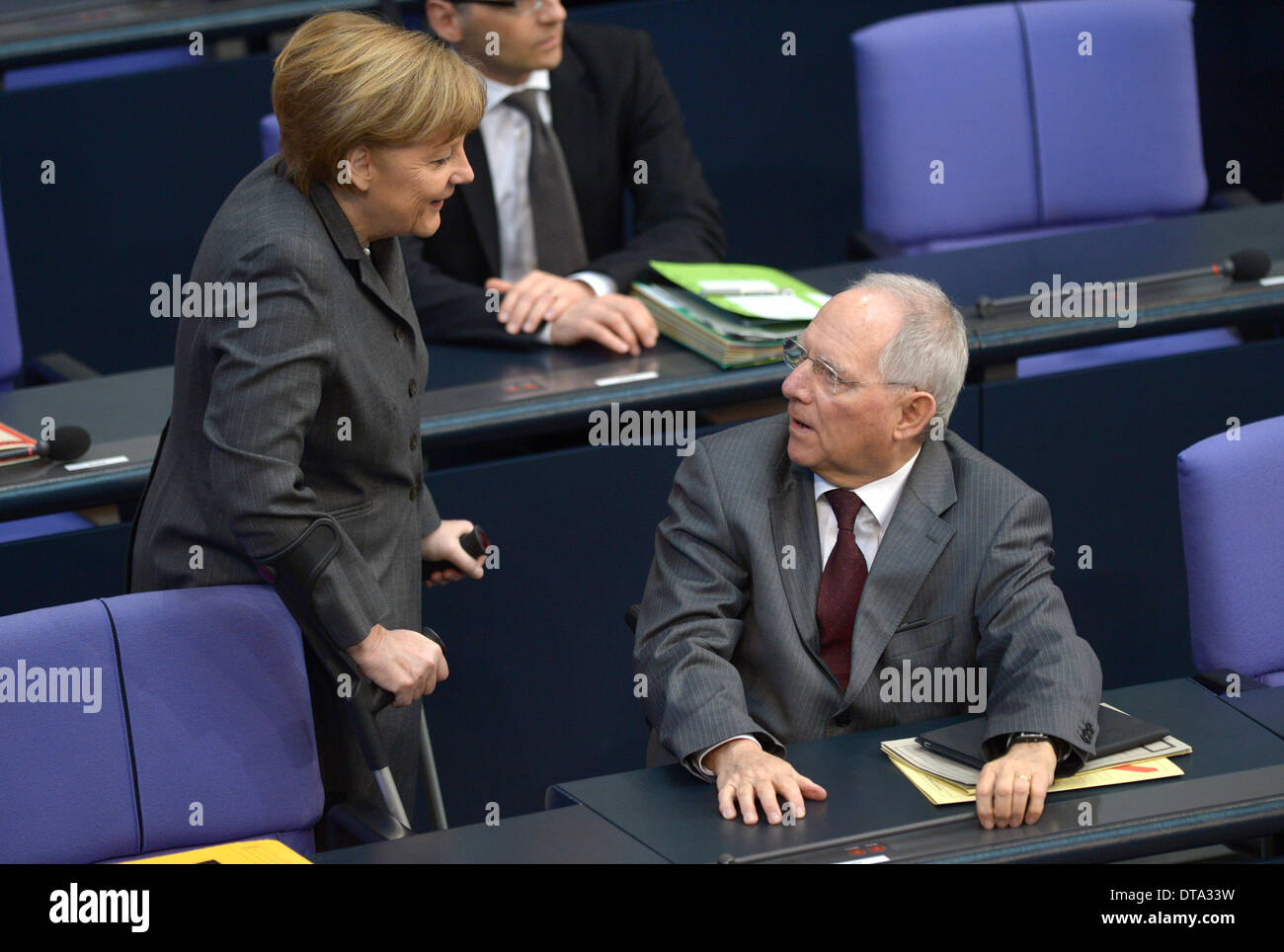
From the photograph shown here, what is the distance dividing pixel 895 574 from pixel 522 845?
26.1 inches

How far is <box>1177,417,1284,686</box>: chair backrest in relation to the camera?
2.63 metres

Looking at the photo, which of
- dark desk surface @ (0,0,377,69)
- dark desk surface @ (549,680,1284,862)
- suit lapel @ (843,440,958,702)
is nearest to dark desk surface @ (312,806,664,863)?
dark desk surface @ (549,680,1284,862)

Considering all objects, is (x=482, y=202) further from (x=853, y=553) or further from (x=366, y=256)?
(x=853, y=553)

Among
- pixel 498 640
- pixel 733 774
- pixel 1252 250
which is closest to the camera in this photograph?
pixel 733 774

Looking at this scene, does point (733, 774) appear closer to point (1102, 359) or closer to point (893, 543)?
point (893, 543)

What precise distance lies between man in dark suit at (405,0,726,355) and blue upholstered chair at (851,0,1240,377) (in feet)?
1.58

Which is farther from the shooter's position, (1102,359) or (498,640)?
(1102,359)

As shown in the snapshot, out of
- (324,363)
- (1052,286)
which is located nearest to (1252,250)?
(1052,286)

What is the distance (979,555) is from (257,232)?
1.04m

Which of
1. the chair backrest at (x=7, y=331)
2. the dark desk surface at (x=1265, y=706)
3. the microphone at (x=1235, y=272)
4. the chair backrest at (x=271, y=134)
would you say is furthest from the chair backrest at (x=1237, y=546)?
the chair backrest at (x=7, y=331)

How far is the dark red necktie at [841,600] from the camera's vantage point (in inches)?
99.7

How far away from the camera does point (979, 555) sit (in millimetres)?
2492

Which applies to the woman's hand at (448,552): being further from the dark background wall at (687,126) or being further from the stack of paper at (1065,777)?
the dark background wall at (687,126)

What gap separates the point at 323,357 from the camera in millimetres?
2330
